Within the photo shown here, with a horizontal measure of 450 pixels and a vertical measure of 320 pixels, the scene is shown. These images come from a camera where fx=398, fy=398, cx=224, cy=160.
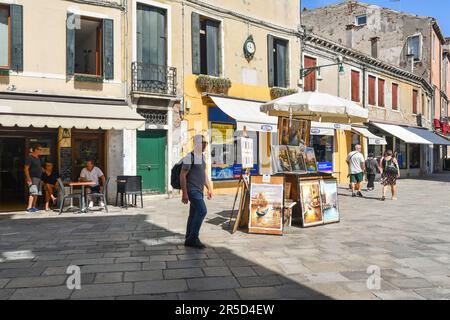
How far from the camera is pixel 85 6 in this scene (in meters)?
11.3

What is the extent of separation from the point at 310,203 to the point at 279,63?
1010 cm

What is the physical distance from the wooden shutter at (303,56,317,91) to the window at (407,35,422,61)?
14361 millimetres

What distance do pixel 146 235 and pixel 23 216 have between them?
4039mm

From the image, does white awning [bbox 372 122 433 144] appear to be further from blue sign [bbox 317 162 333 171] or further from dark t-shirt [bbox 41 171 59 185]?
dark t-shirt [bbox 41 171 59 185]

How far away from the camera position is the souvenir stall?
282 inches

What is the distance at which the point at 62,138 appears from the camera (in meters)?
11.2

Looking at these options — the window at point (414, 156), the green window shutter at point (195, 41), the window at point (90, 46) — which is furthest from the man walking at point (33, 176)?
the window at point (414, 156)

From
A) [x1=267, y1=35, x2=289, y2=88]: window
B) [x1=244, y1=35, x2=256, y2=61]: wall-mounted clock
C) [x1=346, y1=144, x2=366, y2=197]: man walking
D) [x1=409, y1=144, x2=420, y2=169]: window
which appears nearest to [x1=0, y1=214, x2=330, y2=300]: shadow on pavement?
[x1=346, y1=144, x2=366, y2=197]: man walking

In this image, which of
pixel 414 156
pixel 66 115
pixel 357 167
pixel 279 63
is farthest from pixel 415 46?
pixel 66 115

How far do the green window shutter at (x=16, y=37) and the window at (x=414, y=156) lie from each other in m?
24.3

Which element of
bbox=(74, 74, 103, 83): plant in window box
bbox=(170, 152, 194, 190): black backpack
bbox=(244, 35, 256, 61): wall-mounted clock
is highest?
bbox=(244, 35, 256, 61): wall-mounted clock

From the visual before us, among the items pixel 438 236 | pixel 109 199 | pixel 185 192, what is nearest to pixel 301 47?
pixel 109 199

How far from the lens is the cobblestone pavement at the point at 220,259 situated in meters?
4.20

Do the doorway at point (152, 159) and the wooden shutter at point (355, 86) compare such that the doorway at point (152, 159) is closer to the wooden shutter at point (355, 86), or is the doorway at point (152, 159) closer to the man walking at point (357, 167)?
the man walking at point (357, 167)
